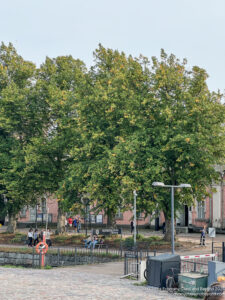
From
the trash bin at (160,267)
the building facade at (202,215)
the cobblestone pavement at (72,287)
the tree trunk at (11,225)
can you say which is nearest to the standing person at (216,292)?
the cobblestone pavement at (72,287)

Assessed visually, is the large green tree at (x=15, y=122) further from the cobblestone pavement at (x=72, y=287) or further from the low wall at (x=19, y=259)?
the cobblestone pavement at (x=72, y=287)

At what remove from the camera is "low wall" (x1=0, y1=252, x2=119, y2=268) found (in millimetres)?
29516

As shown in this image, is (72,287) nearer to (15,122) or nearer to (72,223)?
(15,122)

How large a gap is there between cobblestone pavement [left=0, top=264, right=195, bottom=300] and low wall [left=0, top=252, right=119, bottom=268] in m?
5.42

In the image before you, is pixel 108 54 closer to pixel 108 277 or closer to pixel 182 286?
pixel 108 277

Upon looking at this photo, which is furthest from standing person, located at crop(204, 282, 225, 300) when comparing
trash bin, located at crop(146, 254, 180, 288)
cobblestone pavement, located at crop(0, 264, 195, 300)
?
trash bin, located at crop(146, 254, 180, 288)

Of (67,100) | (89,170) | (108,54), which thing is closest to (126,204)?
(89,170)

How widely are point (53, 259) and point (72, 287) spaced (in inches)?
504

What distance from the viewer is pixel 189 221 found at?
5044 cm

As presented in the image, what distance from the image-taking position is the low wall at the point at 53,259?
2952 cm

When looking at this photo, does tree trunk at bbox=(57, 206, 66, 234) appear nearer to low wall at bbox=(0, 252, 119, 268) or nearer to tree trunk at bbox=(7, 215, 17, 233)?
tree trunk at bbox=(7, 215, 17, 233)

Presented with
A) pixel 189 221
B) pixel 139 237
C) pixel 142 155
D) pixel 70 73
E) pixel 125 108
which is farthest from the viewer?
pixel 189 221

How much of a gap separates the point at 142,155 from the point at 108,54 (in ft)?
39.8

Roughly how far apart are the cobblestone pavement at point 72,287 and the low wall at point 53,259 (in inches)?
213
